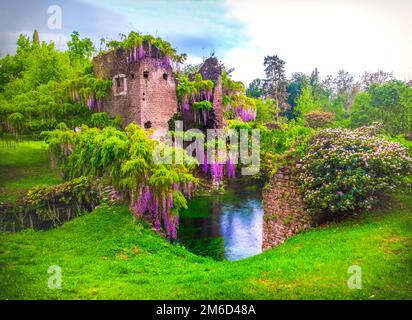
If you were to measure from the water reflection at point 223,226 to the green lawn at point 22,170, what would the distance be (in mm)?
8041

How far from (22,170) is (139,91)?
8648mm

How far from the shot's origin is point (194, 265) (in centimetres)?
994

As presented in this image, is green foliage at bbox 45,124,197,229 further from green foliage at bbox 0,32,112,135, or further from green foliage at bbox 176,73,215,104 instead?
green foliage at bbox 176,73,215,104

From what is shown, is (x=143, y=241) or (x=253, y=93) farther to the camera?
(x=253, y=93)

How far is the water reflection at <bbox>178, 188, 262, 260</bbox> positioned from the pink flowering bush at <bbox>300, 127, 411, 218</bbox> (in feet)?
16.7

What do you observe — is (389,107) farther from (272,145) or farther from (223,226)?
(223,226)

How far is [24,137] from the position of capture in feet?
77.9

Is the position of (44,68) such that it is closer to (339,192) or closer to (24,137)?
(24,137)

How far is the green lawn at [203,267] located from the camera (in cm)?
659

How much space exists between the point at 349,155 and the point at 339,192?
3.98 feet

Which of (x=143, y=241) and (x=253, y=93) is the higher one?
(x=253, y=93)
